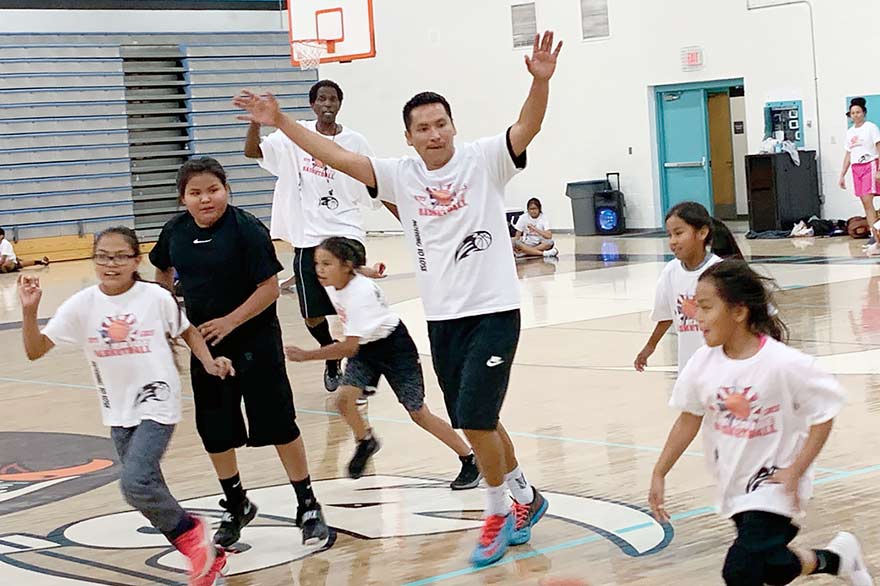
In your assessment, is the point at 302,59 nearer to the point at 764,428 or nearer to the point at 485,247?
the point at 485,247

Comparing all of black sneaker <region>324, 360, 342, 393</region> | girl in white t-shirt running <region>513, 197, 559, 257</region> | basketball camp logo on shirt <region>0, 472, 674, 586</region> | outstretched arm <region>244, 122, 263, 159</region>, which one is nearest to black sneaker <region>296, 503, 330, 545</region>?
basketball camp logo on shirt <region>0, 472, 674, 586</region>

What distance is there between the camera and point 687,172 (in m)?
23.8

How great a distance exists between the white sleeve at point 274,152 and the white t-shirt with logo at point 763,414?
5697mm

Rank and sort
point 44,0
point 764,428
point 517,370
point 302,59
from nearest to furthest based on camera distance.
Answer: point 764,428 < point 517,370 < point 302,59 < point 44,0

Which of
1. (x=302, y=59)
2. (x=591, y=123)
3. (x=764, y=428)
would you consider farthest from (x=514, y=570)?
(x=591, y=123)

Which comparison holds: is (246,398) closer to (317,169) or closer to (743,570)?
(743,570)

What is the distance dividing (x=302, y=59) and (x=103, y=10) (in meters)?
6.63

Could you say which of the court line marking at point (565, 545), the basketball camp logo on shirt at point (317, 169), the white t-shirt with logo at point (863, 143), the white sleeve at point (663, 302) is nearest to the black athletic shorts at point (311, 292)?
the basketball camp logo on shirt at point (317, 169)

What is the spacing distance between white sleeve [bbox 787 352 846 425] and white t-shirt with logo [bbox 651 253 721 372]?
5.99 feet

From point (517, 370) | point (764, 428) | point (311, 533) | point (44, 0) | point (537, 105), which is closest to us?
point (764, 428)

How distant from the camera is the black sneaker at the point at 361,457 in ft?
23.4

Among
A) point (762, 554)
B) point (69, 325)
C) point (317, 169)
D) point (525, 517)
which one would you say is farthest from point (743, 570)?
point (317, 169)

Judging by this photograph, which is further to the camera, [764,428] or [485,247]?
[485,247]

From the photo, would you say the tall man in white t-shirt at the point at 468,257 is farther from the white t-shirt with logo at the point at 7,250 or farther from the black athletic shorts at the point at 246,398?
the white t-shirt with logo at the point at 7,250
